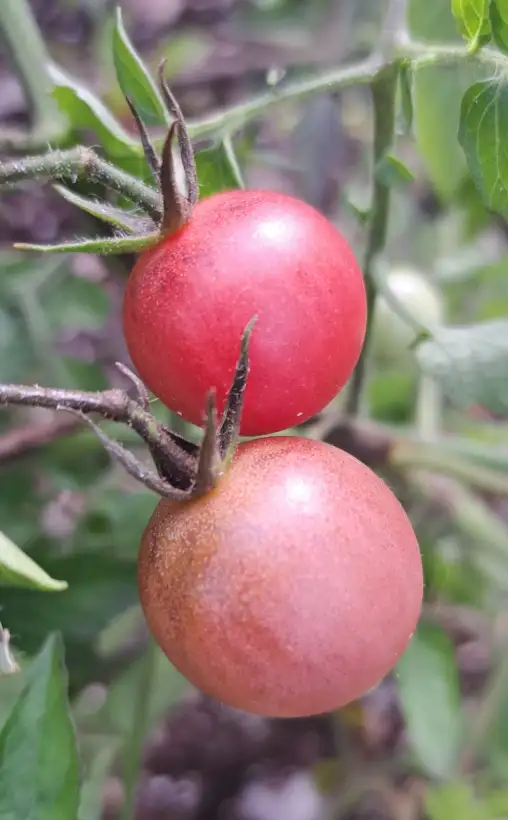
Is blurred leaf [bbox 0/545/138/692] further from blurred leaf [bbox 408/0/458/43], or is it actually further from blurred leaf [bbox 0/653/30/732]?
blurred leaf [bbox 408/0/458/43]

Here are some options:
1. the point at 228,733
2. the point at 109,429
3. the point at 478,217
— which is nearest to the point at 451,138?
the point at 478,217

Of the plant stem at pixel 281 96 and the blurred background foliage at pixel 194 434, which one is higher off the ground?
the plant stem at pixel 281 96

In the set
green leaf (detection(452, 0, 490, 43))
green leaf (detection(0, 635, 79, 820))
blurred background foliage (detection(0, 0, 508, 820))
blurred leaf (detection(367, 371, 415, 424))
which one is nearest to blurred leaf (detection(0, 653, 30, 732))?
blurred background foliage (detection(0, 0, 508, 820))

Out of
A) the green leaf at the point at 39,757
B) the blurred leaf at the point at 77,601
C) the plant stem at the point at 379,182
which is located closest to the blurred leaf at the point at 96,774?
the blurred leaf at the point at 77,601

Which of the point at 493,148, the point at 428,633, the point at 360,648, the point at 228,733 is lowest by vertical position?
the point at 228,733

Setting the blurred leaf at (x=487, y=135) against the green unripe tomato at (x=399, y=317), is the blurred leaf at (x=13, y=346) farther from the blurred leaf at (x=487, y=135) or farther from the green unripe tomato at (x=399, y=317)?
the blurred leaf at (x=487, y=135)

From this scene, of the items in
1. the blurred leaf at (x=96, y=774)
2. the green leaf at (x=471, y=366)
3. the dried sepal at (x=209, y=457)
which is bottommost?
the blurred leaf at (x=96, y=774)

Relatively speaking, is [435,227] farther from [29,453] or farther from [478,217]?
[29,453]

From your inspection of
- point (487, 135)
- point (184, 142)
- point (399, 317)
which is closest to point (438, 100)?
point (399, 317)
